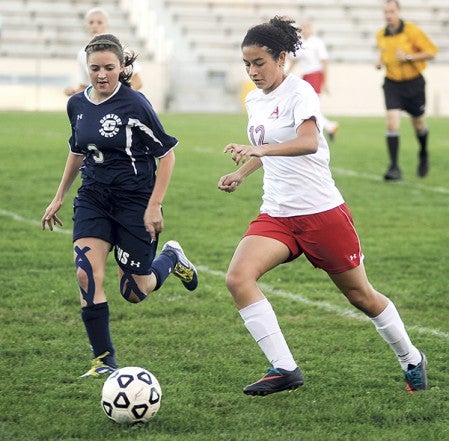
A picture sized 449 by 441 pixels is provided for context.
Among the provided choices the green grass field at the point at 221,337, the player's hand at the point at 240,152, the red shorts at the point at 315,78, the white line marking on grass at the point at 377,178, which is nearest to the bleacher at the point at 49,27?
the red shorts at the point at 315,78

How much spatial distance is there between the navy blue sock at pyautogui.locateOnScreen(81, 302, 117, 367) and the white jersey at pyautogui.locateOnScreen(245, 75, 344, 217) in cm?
103

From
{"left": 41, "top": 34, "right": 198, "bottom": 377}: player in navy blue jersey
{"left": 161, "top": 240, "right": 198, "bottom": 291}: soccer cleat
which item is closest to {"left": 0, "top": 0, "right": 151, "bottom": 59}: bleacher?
{"left": 161, "top": 240, "right": 198, "bottom": 291}: soccer cleat

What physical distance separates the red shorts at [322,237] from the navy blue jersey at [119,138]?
82cm

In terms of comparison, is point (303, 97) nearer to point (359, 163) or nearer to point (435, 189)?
point (435, 189)

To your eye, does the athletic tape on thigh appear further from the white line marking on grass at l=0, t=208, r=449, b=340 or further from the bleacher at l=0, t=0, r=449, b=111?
the bleacher at l=0, t=0, r=449, b=111

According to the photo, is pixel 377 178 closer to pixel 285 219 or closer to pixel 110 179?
pixel 110 179

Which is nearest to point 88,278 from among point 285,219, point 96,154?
point 96,154

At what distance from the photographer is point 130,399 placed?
4.79m

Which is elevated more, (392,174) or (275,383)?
(275,383)

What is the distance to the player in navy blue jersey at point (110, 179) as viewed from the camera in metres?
5.74

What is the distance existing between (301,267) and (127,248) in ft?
10.8

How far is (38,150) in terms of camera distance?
17.5 meters

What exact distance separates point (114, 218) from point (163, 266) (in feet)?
3.60

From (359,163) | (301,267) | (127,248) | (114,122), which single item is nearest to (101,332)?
(127,248)
